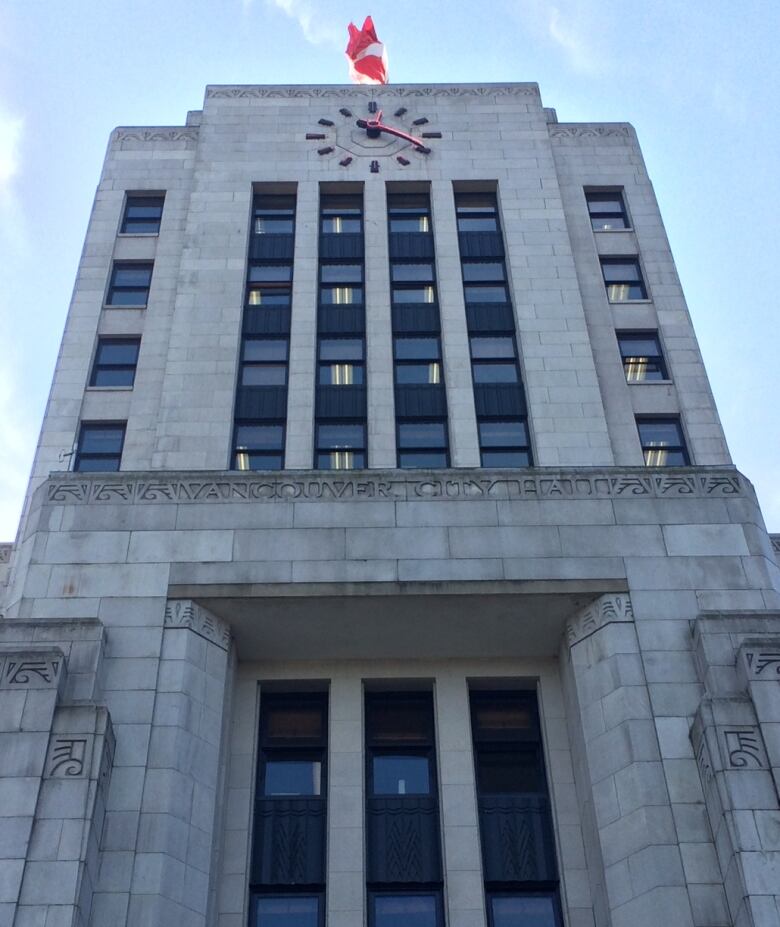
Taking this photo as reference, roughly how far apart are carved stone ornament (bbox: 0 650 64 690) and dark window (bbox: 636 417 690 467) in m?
16.2

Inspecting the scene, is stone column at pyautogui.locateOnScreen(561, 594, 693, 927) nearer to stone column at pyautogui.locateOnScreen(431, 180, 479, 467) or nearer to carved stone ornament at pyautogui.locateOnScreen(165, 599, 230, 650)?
stone column at pyautogui.locateOnScreen(431, 180, 479, 467)

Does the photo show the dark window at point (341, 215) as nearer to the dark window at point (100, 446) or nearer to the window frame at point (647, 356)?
the window frame at point (647, 356)

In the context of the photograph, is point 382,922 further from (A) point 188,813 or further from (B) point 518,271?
(B) point 518,271

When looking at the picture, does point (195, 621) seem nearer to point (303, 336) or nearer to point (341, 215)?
point (303, 336)

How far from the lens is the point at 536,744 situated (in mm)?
23203

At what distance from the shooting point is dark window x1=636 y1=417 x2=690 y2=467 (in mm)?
29562

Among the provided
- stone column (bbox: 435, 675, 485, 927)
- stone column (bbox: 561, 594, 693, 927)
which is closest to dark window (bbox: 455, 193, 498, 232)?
stone column (bbox: 561, 594, 693, 927)

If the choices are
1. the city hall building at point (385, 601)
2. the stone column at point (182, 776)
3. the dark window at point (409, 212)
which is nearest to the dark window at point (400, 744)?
the city hall building at point (385, 601)

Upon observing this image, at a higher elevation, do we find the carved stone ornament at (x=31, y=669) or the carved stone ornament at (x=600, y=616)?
the carved stone ornament at (x=600, y=616)

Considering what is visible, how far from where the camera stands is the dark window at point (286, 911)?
20359 millimetres

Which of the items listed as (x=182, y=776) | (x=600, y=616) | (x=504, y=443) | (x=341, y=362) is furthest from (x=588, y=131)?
(x=182, y=776)

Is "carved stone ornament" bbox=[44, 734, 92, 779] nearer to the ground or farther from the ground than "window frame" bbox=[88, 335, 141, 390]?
nearer to the ground

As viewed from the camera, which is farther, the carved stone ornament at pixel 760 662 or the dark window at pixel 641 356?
the dark window at pixel 641 356

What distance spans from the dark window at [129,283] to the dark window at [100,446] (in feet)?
17.2
